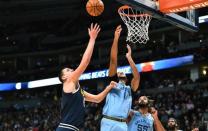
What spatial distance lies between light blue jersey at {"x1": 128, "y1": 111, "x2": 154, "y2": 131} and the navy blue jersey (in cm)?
170

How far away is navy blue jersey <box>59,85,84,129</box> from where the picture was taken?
456cm

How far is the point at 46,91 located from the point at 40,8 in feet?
18.9

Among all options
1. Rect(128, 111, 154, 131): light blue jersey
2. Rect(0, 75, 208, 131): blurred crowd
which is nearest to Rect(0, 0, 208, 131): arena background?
Rect(0, 75, 208, 131): blurred crowd

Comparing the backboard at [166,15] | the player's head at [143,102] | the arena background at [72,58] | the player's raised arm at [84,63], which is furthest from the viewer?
the arena background at [72,58]

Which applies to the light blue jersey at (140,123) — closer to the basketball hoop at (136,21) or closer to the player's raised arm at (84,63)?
the player's raised arm at (84,63)

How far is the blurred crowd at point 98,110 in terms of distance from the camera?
17.9 metres

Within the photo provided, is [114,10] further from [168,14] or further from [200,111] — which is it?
[168,14]

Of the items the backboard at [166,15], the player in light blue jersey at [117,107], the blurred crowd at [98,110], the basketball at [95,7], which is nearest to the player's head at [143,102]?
the player in light blue jersey at [117,107]

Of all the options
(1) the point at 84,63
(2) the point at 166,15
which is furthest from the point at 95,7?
(1) the point at 84,63

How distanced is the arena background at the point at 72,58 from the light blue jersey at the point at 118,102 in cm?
1149

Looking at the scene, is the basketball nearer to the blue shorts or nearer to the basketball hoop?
the basketball hoop

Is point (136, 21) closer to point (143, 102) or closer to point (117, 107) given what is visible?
point (143, 102)

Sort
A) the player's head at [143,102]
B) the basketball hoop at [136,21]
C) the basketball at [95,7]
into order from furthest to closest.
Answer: the basketball hoop at [136,21] → the basketball at [95,7] → the player's head at [143,102]

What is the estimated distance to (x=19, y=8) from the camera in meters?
29.0
